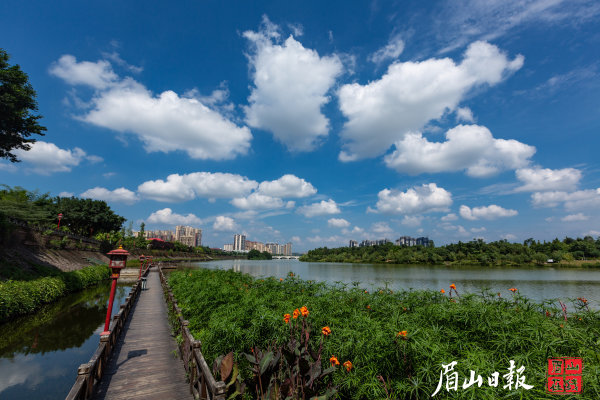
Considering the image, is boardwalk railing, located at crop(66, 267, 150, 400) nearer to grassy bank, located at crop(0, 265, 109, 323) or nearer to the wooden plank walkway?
the wooden plank walkway

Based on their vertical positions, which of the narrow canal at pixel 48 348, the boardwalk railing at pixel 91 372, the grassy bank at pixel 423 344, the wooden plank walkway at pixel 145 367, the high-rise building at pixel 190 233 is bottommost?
the narrow canal at pixel 48 348

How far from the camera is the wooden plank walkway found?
17.8 feet

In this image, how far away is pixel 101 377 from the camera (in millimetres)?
5902

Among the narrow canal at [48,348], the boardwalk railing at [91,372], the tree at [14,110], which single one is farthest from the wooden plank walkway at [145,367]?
the tree at [14,110]

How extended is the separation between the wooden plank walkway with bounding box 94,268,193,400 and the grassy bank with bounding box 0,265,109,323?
334 inches

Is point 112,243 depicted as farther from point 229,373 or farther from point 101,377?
point 229,373

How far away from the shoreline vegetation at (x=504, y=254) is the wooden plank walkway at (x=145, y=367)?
8390 cm

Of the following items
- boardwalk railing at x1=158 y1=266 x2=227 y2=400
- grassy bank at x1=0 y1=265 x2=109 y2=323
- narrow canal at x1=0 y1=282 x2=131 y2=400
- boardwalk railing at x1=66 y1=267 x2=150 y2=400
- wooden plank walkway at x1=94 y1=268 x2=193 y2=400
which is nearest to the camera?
boardwalk railing at x1=158 y1=266 x2=227 y2=400

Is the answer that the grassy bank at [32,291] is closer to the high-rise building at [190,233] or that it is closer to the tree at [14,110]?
the tree at [14,110]

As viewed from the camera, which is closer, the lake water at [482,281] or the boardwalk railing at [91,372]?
the boardwalk railing at [91,372]

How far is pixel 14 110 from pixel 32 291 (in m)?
13.0

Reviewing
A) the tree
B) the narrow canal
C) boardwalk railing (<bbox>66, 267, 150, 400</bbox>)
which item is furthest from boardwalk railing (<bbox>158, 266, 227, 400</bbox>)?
the tree

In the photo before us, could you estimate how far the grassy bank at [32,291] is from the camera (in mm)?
13693

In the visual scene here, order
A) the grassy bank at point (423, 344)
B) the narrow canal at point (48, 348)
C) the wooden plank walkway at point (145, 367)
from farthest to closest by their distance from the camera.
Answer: the narrow canal at point (48, 348) → the wooden plank walkway at point (145, 367) → the grassy bank at point (423, 344)
